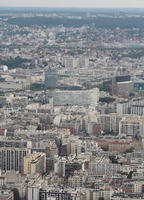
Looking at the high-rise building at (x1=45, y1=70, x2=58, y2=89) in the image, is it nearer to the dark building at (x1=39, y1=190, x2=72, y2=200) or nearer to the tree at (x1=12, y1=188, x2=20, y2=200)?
the tree at (x1=12, y1=188, x2=20, y2=200)

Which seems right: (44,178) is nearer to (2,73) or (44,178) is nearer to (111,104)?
(111,104)

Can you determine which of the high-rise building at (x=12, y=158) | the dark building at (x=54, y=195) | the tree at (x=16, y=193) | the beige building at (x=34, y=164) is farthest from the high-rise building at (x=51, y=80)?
the dark building at (x=54, y=195)

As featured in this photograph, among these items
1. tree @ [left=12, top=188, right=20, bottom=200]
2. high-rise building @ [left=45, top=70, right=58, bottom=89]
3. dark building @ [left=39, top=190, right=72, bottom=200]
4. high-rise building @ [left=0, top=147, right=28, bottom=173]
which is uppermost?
dark building @ [left=39, top=190, right=72, bottom=200]

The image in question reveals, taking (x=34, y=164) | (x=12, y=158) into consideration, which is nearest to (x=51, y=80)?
(x=12, y=158)

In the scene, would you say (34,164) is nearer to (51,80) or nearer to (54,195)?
(54,195)

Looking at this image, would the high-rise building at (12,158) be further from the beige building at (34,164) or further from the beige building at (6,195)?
the beige building at (6,195)

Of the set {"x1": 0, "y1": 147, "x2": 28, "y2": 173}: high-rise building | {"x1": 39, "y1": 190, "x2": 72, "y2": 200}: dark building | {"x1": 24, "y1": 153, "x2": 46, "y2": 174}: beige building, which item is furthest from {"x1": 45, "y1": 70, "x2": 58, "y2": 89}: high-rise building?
{"x1": 39, "y1": 190, "x2": 72, "y2": 200}: dark building

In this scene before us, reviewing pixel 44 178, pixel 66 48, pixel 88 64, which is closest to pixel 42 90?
pixel 88 64

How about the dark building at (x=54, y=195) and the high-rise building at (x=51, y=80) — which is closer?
the dark building at (x=54, y=195)
